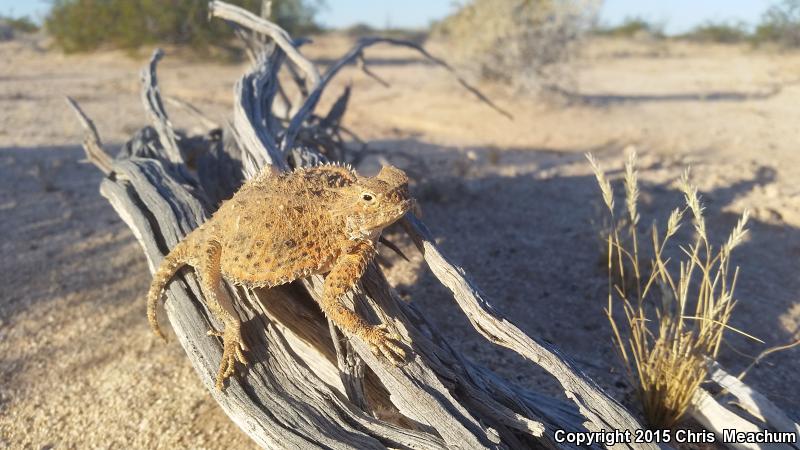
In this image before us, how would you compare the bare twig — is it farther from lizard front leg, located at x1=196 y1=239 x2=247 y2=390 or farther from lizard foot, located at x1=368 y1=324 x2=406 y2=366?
lizard foot, located at x1=368 y1=324 x2=406 y2=366

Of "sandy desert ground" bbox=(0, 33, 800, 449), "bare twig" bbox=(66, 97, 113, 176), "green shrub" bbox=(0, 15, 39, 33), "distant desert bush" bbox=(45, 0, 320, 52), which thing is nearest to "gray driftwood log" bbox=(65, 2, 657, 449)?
"sandy desert ground" bbox=(0, 33, 800, 449)

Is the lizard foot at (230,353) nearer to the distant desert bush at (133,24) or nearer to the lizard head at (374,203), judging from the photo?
the lizard head at (374,203)

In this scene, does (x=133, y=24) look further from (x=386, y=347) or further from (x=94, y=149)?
(x=386, y=347)

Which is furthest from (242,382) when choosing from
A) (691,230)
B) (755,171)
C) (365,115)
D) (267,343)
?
(365,115)

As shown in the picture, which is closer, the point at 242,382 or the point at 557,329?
the point at 242,382

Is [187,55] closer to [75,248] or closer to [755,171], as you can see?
[75,248]

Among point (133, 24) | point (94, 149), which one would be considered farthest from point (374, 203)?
point (133, 24)
